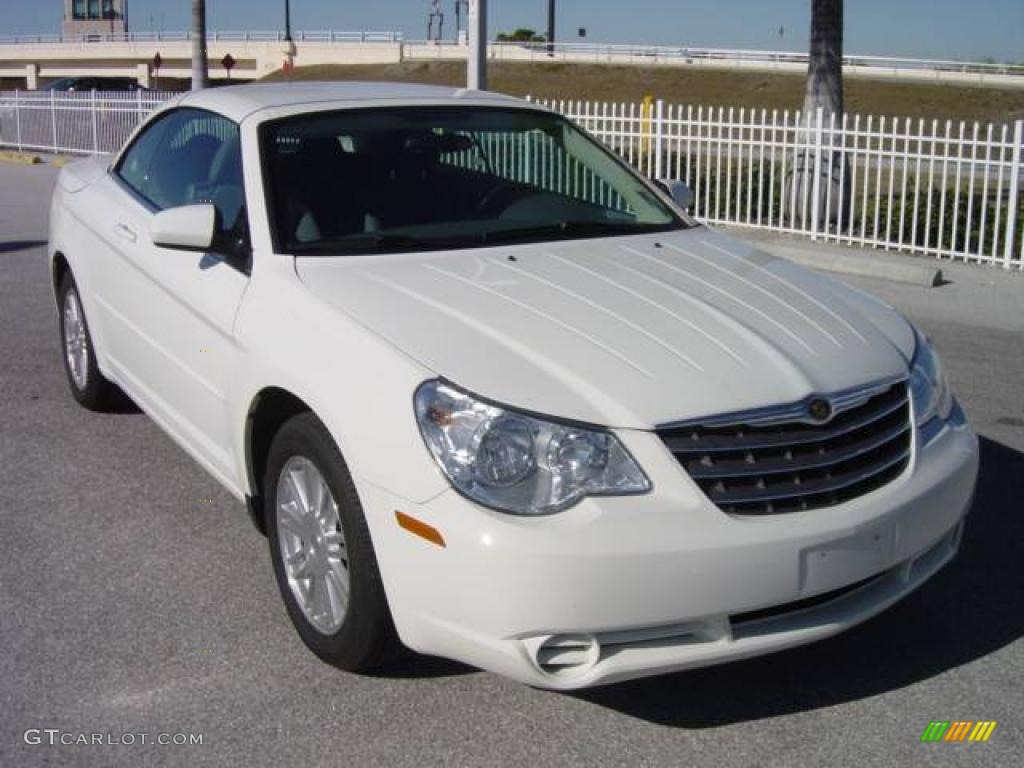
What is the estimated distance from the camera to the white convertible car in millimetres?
3082

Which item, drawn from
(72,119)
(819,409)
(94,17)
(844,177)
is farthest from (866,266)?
(94,17)

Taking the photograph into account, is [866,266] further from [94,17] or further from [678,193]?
[94,17]

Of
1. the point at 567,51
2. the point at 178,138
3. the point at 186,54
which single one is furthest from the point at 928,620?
the point at 186,54

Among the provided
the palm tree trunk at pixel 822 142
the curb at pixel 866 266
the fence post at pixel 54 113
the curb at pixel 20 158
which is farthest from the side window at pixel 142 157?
Answer: the fence post at pixel 54 113

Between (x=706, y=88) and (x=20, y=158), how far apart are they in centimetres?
3970

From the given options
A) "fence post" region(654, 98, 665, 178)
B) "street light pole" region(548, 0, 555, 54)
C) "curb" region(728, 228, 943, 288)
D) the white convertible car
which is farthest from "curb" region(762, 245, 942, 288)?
"street light pole" region(548, 0, 555, 54)

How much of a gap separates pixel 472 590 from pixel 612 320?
3.22 ft

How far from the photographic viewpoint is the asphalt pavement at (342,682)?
3264mm

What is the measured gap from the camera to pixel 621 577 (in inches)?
118

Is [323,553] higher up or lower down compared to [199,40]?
lower down

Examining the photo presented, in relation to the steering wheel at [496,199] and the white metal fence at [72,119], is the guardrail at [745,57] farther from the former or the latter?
the steering wheel at [496,199]

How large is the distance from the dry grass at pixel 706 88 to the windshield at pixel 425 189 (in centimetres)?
3965

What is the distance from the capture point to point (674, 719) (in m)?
3.41

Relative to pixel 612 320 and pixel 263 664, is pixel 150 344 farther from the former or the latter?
pixel 612 320
